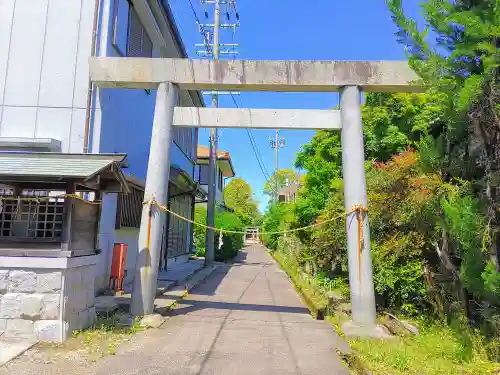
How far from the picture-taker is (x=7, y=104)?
8219mm

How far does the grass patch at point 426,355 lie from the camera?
15.0 ft

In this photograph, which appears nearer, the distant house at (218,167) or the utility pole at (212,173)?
the utility pole at (212,173)

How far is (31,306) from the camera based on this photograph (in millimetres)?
5309

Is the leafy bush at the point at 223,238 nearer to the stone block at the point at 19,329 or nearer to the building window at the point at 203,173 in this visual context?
the building window at the point at 203,173

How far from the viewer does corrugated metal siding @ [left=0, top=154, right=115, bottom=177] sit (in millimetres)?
5289

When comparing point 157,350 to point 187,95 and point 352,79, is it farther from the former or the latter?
point 187,95

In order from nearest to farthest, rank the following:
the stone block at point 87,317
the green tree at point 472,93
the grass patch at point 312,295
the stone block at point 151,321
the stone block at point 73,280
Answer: the green tree at point 472,93 → the stone block at point 73,280 → the stone block at point 87,317 → the stone block at point 151,321 → the grass patch at point 312,295

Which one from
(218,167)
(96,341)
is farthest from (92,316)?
(218,167)

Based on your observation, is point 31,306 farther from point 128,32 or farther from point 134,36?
point 134,36

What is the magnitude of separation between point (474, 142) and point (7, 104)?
8.99 meters

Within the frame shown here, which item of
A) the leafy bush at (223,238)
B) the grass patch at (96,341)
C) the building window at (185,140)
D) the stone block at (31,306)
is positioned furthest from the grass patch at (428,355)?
the leafy bush at (223,238)

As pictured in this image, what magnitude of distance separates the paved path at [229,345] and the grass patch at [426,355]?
0.36 m

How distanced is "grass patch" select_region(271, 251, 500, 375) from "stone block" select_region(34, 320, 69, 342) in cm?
393

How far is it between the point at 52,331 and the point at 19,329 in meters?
0.49
